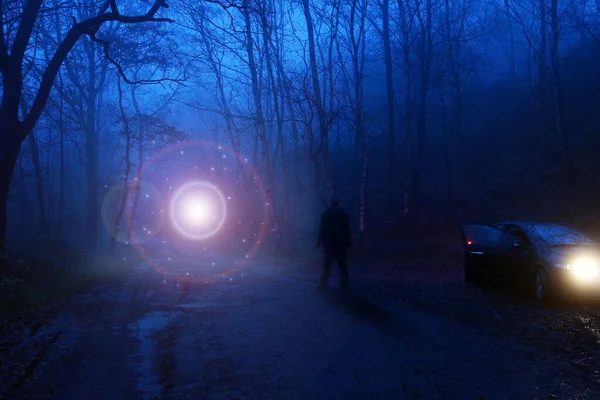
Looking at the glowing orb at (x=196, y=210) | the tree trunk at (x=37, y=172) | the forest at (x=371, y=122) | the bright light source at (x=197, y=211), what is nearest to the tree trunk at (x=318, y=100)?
the forest at (x=371, y=122)

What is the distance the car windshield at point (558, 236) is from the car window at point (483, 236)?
91 cm

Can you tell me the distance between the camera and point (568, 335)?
7.49m

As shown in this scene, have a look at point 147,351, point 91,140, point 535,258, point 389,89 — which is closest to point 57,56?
point 147,351

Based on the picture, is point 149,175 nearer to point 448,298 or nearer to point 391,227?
point 391,227

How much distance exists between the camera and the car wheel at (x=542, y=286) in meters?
10.1

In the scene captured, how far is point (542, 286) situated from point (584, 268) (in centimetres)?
83

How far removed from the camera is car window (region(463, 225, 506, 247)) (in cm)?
1241

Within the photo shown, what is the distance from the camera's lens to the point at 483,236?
13070 mm

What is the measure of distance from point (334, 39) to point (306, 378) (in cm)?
2114

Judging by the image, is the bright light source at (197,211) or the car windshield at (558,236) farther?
the bright light source at (197,211)

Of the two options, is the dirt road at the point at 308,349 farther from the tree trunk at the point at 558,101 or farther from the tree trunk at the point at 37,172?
the tree trunk at the point at 37,172

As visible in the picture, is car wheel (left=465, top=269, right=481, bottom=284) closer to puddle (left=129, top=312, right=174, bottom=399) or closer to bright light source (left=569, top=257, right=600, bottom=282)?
bright light source (left=569, top=257, right=600, bottom=282)

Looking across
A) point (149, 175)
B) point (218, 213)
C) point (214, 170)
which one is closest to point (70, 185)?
point (149, 175)

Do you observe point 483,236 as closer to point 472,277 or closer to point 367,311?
point 472,277
